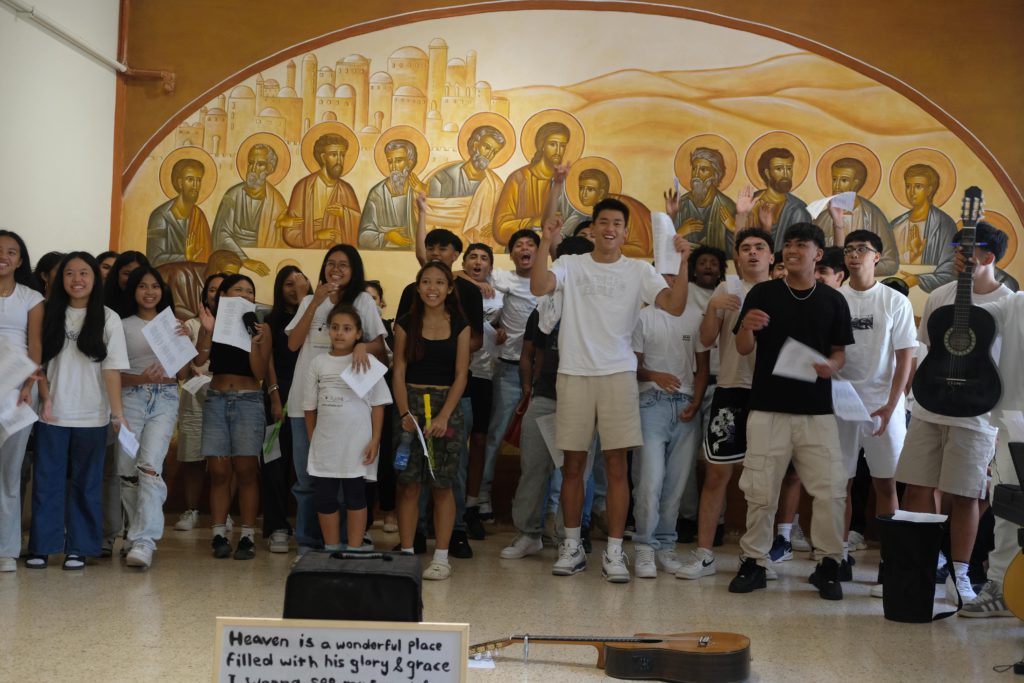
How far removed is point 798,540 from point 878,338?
5.51ft

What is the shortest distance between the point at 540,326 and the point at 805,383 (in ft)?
4.66

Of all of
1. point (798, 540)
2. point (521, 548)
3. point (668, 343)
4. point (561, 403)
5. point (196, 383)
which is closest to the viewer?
point (561, 403)

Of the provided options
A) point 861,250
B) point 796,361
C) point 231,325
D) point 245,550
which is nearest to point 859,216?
point 861,250

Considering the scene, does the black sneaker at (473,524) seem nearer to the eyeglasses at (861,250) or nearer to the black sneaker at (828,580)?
the black sneaker at (828,580)

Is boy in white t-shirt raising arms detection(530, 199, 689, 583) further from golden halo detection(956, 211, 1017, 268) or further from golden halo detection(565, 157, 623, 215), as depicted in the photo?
golden halo detection(956, 211, 1017, 268)

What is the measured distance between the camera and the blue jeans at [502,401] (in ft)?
22.1

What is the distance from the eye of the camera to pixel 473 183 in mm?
8156

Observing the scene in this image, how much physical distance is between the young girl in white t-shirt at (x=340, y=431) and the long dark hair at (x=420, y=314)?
9.7 inches

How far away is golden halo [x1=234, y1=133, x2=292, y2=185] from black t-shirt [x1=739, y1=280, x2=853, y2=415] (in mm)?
4258

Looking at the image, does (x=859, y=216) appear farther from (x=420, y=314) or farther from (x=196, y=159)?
(x=196, y=159)

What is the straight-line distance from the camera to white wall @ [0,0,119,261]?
685cm

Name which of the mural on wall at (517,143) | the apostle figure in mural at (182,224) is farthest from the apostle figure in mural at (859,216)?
the apostle figure in mural at (182,224)

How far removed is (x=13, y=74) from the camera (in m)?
6.84

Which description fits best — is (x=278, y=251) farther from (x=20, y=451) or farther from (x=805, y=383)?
(x=805, y=383)
